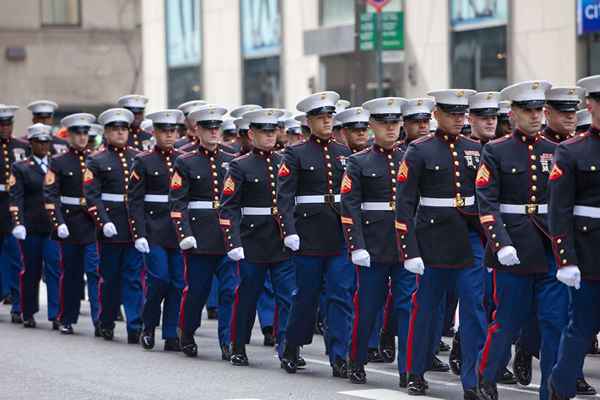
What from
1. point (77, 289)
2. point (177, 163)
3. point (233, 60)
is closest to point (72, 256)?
point (77, 289)

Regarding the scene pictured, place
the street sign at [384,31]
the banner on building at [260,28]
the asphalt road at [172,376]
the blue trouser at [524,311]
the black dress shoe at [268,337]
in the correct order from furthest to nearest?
the banner on building at [260,28], the street sign at [384,31], the black dress shoe at [268,337], the asphalt road at [172,376], the blue trouser at [524,311]

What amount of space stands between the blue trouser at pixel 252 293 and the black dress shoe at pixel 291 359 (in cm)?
52

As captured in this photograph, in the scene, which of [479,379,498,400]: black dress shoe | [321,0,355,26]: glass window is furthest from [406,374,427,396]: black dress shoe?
[321,0,355,26]: glass window

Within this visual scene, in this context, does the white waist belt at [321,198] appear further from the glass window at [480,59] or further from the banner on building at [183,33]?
the banner on building at [183,33]

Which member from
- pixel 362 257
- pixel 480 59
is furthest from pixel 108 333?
pixel 480 59

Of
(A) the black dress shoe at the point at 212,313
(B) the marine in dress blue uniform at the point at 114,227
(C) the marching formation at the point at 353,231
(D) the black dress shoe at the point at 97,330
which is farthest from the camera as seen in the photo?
(A) the black dress shoe at the point at 212,313

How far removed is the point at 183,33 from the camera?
115 ft

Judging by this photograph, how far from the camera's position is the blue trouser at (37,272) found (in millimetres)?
16016

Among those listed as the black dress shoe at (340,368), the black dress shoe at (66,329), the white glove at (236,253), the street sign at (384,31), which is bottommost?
the black dress shoe at (66,329)

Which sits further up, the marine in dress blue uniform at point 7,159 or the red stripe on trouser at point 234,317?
the marine in dress blue uniform at point 7,159

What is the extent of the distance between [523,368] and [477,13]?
13773 mm

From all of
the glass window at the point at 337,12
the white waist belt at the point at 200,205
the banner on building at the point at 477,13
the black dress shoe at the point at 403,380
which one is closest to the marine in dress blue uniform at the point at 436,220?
the black dress shoe at the point at 403,380

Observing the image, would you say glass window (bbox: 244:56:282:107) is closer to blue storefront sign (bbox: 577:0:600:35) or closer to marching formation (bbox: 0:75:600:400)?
blue storefront sign (bbox: 577:0:600:35)

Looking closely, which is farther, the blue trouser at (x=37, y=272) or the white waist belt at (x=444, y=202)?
the blue trouser at (x=37, y=272)
